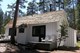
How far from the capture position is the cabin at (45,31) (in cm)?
2066

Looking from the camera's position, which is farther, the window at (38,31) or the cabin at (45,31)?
the window at (38,31)

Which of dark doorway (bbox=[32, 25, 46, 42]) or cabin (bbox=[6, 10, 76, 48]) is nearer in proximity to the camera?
cabin (bbox=[6, 10, 76, 48])

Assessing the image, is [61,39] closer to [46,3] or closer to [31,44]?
[31,44]

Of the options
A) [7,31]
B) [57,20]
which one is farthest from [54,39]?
[7,31]

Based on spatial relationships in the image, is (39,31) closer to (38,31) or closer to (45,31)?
(38,31)

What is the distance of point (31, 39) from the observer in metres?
22.8

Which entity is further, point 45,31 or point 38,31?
point 38,31

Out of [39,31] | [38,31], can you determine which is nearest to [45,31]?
[39,31]

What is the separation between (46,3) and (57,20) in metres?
26.2

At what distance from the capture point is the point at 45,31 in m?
21.6

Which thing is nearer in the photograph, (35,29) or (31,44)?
(31,44)

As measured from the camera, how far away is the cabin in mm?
20656

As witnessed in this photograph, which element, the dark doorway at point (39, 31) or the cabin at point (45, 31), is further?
the dark doorway at point (39, 31)

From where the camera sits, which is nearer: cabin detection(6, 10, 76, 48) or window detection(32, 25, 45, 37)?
cabin detection(6, 10, 76, 48)
